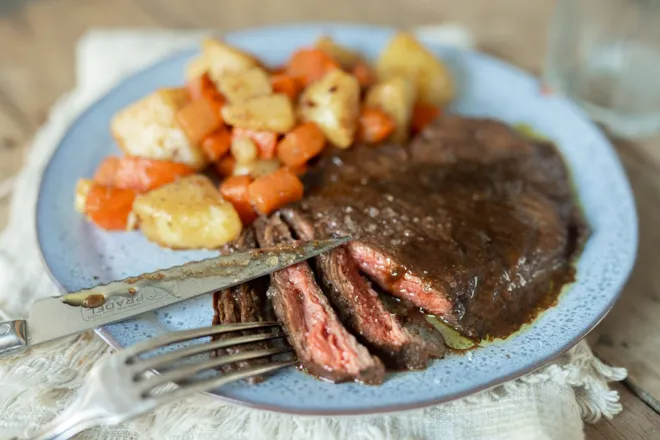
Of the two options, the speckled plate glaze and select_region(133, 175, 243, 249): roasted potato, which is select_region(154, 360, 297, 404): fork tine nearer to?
the speckled plate glaze

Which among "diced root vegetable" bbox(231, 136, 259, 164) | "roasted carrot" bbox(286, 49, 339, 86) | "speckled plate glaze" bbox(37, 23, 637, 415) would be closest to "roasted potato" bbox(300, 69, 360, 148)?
"roasted carrot" bbox(286, 49, 339, 86)

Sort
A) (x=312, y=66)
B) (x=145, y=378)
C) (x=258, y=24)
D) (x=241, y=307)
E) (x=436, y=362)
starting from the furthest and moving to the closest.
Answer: (x=258, y=24) → (x=312, y=66) → (x=241, y=307) → (x=436, y=362) → (x=145, y=378)

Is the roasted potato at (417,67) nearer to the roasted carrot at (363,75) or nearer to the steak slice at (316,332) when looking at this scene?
the roasted carrot at (363,75)

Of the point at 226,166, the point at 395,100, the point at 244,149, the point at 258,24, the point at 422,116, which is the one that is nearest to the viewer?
the point at 244,149

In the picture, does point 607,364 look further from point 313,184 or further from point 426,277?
point 313,184

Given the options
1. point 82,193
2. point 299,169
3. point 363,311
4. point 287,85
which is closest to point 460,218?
point 363,311

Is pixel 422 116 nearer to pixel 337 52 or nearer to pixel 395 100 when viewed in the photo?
pixel 395 100
